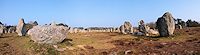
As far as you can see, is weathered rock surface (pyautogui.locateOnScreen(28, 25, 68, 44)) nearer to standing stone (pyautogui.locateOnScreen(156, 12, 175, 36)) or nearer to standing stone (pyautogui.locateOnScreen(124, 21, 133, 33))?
standing stone (pyautogui.locateOnScreen(156, 12, 175, 36))

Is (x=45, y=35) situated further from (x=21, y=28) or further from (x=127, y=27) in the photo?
(x=127, y=27)

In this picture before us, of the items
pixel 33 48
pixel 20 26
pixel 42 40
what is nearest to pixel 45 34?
pixel 42 40

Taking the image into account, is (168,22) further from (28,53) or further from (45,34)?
(28,53)

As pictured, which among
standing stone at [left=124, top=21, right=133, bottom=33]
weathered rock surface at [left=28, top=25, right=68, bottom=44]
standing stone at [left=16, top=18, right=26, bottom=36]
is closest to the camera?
weathered rock surface at [left=28, top=25, right=68, bottom=44]

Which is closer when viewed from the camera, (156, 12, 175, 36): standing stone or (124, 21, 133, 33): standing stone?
(156, 12, 175, 36): standing stone

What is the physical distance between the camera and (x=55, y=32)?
33.4 feet

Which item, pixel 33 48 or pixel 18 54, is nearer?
pixel 18 54

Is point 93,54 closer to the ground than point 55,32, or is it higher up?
closer to the ground

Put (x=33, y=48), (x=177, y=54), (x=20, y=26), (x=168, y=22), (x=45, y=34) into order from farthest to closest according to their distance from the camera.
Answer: (x=20, y=26)
(x=168, y=22)
(x=45, y=34)
(x=33, y=48)
(x=177, y=54)

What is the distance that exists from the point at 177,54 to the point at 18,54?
11.8 meters

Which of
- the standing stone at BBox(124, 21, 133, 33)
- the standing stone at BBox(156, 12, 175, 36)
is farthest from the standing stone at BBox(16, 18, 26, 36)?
the standing stone at BBox(124, 21, 133, 33)

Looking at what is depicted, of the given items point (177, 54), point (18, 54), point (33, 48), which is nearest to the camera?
point (177, 54)

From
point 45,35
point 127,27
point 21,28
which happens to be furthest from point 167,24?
point 21,28

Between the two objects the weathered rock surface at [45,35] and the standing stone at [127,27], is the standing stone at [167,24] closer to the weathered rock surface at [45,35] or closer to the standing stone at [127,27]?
the standing stone at [127,27]
